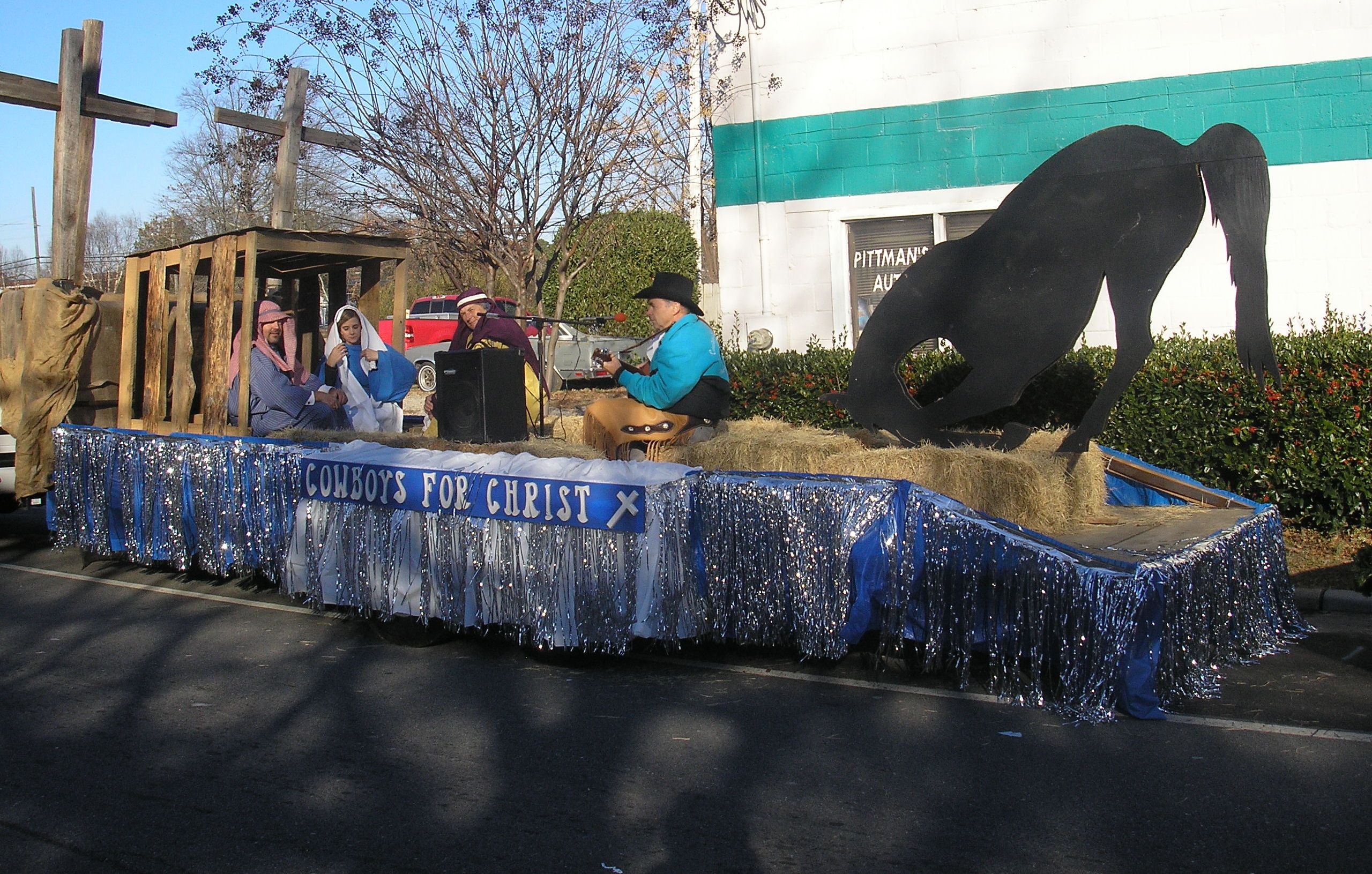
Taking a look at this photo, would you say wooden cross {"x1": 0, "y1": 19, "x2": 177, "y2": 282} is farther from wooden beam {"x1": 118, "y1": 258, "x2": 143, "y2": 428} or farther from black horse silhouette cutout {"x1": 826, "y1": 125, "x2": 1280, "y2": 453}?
black horse silhouette cutout {"x1": 826, "y1": 125, "x2": 1280, "y2": 453}

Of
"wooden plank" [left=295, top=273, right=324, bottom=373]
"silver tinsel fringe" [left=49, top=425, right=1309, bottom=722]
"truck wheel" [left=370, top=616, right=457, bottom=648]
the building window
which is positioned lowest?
"truck wheel" [left=370, top=616, right=457, bottom=648]

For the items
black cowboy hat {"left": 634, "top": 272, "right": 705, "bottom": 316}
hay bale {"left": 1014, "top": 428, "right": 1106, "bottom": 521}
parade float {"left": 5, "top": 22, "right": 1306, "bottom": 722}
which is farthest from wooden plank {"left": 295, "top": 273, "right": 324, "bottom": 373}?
hay bale {"left": 1014, "top": 428, "right": 1106, "bottom": 521}

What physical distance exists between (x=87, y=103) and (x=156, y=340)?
2.84 metres

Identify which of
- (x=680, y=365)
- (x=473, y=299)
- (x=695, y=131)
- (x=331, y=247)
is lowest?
(x=680, y=365)

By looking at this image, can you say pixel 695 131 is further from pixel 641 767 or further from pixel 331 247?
pixel 641 767

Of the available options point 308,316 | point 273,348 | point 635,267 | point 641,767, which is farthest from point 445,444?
point 635,267

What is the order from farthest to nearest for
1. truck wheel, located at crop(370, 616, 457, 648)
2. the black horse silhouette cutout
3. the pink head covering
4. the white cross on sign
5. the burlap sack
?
the burlap sack < the pink head covering < truck wheel, located at crop(370, 616, 457, 648) < the black horse silhouette cutout < the white cross on sign

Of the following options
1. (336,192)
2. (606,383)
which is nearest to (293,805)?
(336,192)

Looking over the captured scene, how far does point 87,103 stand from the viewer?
33.1ft

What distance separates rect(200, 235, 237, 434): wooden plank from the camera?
25.8 ft

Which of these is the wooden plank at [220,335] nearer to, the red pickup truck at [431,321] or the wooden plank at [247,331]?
the wooden plank at [247,331]

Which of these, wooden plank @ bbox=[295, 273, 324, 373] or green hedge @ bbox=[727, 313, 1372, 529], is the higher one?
wooden plank @ bbox=[295, 273, 324, 373]

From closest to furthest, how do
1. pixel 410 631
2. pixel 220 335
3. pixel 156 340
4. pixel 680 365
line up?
pixel 410 631, pixel 680 365, pixel 220 335, pixel 156 340

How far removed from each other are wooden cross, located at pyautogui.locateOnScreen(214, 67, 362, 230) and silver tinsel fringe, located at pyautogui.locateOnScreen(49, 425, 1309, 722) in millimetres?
5302
